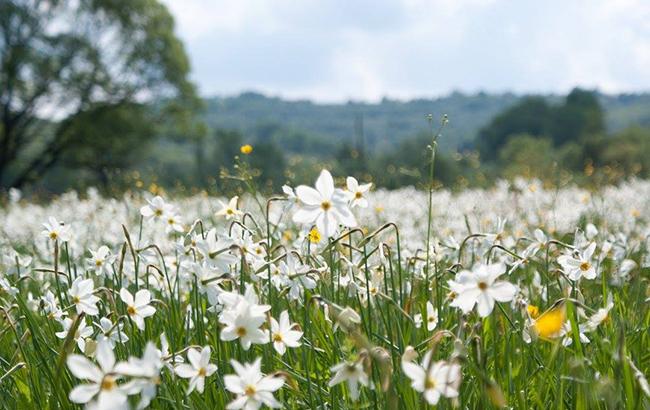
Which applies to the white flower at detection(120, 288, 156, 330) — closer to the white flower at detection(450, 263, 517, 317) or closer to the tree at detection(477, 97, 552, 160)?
the white flower at detection(450, 263, 517, 317)

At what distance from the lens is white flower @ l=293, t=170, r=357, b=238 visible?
5.76 feet

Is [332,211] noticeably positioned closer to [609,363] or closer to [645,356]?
[609,363]

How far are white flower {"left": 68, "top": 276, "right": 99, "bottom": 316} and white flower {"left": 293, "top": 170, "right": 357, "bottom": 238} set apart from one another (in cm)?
89

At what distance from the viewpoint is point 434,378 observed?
4.76ft

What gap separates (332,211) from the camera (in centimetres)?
177

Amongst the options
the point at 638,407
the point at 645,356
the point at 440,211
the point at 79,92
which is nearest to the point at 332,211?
the point at 638,407

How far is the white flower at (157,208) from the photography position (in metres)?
2.79

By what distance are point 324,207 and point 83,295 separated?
99cm

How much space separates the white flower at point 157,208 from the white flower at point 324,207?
1177mm

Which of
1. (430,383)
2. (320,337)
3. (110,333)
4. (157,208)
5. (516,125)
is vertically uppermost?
(157,208)

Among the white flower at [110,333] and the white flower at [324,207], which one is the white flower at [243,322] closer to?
the white flower at [324,207]

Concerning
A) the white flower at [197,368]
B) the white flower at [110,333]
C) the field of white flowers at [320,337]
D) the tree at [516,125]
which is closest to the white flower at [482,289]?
the field of white flowers at [320,337]

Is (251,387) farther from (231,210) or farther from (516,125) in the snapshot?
(516,125)

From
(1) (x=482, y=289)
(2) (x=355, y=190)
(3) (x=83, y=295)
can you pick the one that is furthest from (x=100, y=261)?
(1) (x=482, y=289)
